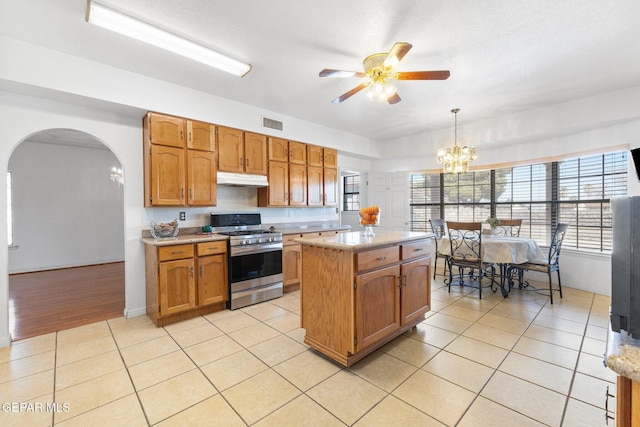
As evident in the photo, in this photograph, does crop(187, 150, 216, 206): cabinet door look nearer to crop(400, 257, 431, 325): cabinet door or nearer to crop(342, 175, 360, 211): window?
crop(400, 257, 431, 325): cabinet door

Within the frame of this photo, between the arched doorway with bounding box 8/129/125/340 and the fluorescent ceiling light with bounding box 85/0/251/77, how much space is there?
3022 mm

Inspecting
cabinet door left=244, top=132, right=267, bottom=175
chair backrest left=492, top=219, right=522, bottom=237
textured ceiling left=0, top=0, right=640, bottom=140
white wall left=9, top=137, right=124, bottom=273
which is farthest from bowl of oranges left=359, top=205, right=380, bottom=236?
white wall left=9, top=137, right=124, bottom=273

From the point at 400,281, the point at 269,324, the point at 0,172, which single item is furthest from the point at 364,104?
the point at 0,172

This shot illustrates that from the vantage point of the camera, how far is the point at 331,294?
227 cm

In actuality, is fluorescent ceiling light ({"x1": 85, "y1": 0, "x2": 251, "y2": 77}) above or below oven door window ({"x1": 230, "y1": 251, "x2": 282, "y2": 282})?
above

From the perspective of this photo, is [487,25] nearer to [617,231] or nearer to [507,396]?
[617,231]

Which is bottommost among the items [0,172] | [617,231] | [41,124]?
[617,231]

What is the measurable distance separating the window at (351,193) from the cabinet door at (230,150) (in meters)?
4.15

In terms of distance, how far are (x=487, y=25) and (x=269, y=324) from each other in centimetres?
347

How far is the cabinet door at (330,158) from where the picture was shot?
204 inches

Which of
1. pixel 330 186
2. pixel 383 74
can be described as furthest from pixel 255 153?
pixel 383 74

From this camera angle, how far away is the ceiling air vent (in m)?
4.21

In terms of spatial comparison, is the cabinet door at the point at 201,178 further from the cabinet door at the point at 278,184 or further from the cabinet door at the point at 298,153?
the cabinet door at the point at 298,153

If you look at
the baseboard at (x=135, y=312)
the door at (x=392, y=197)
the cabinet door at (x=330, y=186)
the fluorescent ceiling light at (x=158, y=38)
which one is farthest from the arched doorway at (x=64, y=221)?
the door at (x=392, y=197)
